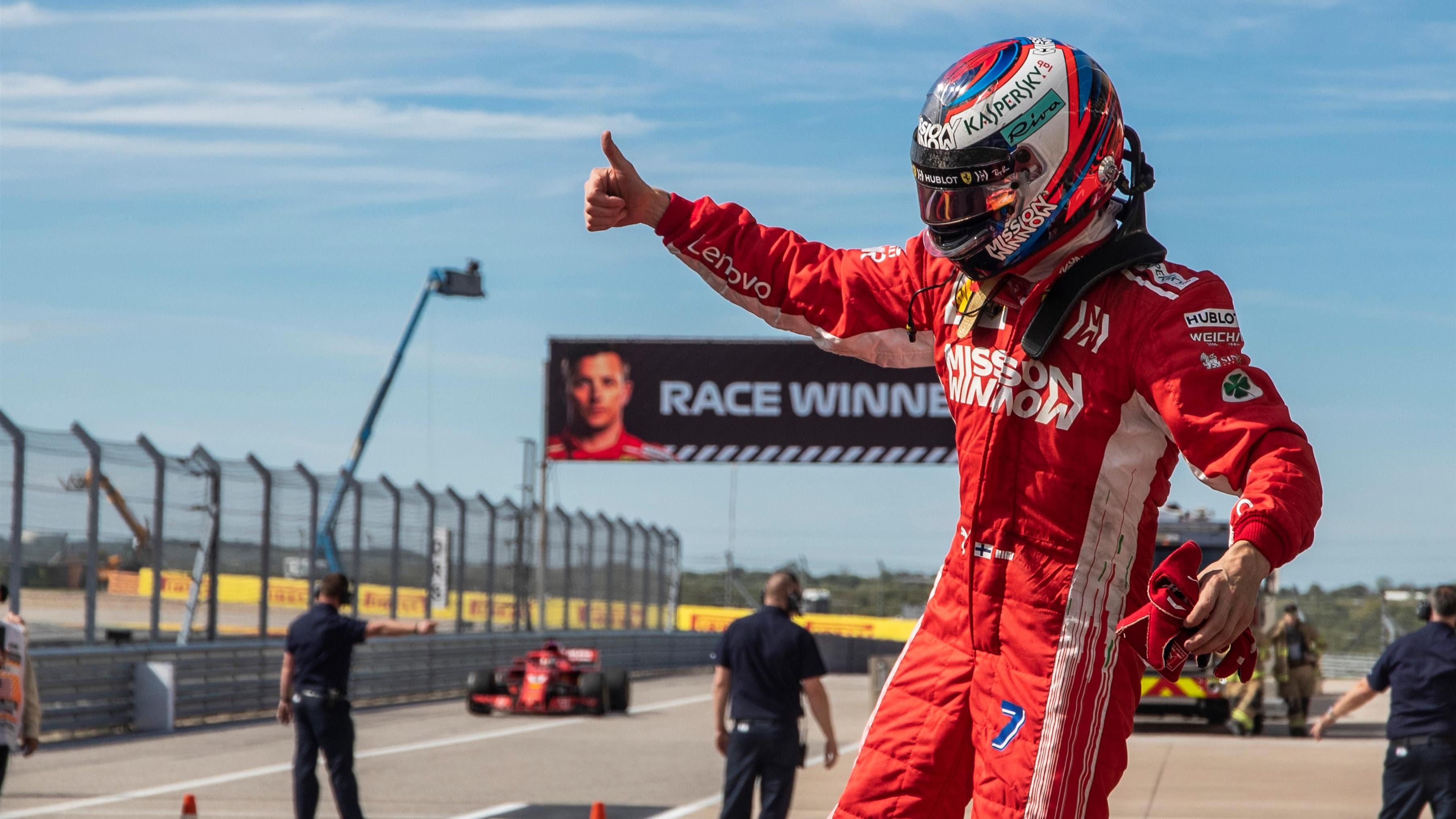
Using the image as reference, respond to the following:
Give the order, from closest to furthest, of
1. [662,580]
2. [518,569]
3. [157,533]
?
[157,533], [518,569], [662,580]

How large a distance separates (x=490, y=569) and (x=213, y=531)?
8.89 metres

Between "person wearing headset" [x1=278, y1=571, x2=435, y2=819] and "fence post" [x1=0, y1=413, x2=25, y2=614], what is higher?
"fence post" [x1=0, y1=413, x2=25, y2=614]

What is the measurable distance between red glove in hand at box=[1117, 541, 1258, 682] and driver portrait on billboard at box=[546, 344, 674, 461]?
2937 cm

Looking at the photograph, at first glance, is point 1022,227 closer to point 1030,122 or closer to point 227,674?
point 1030,122

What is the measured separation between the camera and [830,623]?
4222 cm

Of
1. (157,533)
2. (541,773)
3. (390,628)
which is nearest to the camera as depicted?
(390,628)

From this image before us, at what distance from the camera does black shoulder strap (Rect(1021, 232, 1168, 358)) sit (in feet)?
10.2

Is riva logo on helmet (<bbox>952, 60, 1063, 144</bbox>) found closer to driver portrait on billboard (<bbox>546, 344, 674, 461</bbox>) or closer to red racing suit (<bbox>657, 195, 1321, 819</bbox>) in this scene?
red racing suit (<bbox>657, 195, 1321, 819</bbox>)

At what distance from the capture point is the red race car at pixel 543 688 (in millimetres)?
20797

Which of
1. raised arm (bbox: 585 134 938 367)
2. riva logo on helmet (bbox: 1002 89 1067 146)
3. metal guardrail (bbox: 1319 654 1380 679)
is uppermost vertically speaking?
riva logo on helmet (bbox: 1002 89 1067 146)

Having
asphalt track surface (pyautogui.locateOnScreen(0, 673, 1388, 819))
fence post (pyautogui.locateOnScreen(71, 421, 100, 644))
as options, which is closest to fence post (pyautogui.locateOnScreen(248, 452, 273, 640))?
asphalt track surface (pyautogui.locateOnScreen(0, 673, 1388, 819))

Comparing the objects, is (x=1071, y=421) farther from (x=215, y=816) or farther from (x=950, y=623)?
(x=215, y=816)

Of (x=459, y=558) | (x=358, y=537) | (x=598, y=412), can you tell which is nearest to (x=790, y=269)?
(x=358, y=537)

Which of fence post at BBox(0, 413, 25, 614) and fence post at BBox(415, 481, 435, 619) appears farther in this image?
fence post at BBox(415, 481, 435, 619)
